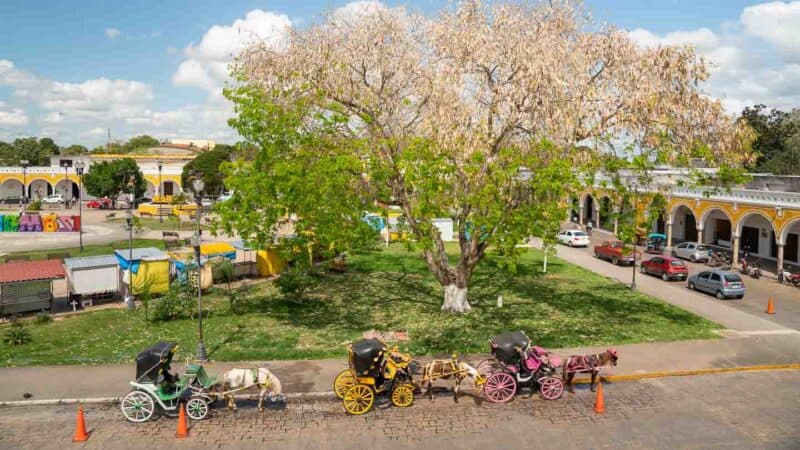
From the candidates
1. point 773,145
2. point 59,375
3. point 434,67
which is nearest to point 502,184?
point 434,67

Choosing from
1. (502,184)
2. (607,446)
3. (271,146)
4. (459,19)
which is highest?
(459,19)

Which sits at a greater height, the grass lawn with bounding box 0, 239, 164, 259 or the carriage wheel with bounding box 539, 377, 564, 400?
the grass lawn with bounding box 0, 239, 164, 259

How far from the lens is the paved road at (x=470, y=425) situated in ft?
37.6

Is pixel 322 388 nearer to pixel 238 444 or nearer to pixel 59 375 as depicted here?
pixel 238 444

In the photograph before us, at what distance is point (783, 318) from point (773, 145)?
50182 millimetres

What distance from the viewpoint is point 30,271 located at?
864 inches

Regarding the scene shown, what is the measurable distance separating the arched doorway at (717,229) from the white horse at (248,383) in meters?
38.3

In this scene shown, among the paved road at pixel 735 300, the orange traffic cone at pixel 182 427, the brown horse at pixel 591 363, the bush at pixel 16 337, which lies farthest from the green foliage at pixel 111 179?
the brown horse at pixel 591 363

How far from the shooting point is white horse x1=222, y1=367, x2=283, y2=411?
41.7 ft

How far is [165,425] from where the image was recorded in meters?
12.1

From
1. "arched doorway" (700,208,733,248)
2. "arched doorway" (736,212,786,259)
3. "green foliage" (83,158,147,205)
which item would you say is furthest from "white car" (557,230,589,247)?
"green foliage" (83,158,147,205)

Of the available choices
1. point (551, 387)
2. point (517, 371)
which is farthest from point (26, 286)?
point (551, 387)

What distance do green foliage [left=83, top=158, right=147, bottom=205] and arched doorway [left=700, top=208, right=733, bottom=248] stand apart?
191 ft

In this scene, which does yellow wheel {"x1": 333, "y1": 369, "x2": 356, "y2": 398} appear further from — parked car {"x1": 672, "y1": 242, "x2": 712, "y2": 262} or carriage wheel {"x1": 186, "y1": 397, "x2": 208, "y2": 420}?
parked car {"x1": 672, "y1": 242, "x2": 712, "y2": 262}
